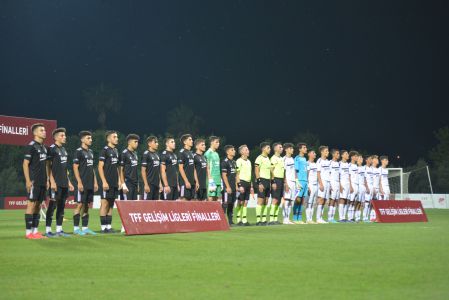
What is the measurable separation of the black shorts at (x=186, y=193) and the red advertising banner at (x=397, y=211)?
7.75 metres

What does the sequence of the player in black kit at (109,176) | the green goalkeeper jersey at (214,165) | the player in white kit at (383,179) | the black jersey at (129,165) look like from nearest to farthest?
the player in black kit at (109,176), the black jersey at (129,165), the green goalkeeper jersey at (214,165), the player in white kit at (383,179)

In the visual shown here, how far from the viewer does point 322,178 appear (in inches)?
1089

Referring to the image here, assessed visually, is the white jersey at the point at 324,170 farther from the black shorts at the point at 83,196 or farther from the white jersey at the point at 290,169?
the black shorts at the point at 83,196

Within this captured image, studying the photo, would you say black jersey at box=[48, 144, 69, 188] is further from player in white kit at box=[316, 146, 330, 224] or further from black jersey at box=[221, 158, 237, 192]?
player in white kit at box=[316, 146, 330, 224]

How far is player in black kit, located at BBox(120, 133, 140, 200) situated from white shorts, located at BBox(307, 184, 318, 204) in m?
8.31

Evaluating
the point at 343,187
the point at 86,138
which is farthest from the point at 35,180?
the point at 343,187

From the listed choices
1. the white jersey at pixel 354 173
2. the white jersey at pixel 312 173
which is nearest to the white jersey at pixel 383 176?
the white jersey at pixel 354 173

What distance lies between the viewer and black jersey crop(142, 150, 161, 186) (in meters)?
20.5

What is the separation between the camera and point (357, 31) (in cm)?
9338

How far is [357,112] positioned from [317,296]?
89691mm

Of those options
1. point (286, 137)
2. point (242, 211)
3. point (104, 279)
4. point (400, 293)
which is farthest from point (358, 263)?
point (286, 137)

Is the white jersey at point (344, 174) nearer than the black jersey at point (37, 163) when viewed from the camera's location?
No

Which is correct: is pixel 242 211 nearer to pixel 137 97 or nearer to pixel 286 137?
pixel 286 137

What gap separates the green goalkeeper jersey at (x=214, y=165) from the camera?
912 inches
